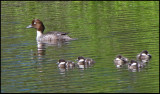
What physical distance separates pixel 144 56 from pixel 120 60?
1.01 m

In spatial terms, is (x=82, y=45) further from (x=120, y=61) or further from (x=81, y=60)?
(x=120, y=61)

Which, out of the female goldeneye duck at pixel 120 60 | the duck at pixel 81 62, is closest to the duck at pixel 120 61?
the female goldeneye duck at pixel 120 60

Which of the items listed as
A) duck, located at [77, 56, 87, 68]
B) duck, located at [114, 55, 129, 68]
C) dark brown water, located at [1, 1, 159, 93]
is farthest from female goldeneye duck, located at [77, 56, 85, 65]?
duck, located at [114, 55, 129, 68]

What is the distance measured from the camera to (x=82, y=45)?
20.0 meters

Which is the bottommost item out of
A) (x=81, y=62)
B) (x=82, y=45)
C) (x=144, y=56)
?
(x=81, y=62)

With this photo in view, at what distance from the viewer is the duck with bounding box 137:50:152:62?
17016 mm

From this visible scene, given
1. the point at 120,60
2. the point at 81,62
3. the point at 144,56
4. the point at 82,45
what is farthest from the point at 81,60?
the point at 82,45

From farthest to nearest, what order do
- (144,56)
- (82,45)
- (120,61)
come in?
(82,45) → (144,56) → (120,61)

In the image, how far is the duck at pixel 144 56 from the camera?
17.0 metres

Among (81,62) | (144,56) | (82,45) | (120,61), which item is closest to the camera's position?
(120,61)

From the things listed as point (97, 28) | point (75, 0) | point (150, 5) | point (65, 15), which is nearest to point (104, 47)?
Answer: point (97, 28)

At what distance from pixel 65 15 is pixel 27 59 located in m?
11.0

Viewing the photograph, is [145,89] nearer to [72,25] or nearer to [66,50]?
[66,50]

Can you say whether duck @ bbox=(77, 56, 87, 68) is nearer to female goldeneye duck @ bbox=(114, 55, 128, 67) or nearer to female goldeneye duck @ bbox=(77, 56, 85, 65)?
female goldeneye duck @ bbox=(77, 56, 85, 65)
